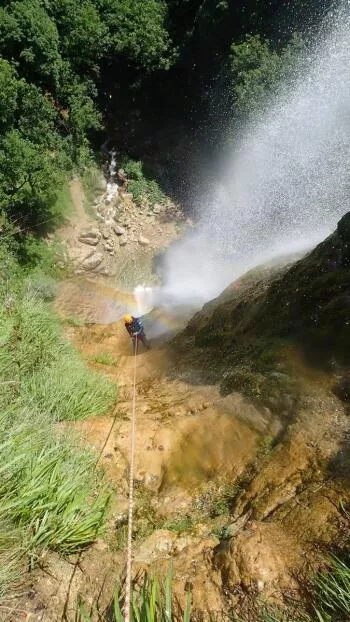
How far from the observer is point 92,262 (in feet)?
52.1

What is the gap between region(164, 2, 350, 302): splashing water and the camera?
559 inches

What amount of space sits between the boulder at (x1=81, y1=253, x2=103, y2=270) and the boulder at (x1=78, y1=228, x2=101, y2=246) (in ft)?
2.08

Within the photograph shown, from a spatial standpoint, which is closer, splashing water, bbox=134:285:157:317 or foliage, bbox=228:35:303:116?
foliage, bbox=228:35:303:116

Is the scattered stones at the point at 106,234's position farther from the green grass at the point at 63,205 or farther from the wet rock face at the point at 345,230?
the wet rock face at the point at 345,230

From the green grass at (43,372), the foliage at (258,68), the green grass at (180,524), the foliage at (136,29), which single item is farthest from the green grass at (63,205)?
the green grass at (180,524)

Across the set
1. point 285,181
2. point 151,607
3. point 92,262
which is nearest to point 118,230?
point 92,262

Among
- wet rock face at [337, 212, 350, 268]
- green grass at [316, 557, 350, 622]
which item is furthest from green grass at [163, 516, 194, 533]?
Answer: wet rock face at [337, 212, 350, 268]

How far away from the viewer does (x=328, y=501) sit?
2.96m

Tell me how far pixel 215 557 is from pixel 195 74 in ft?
66.4

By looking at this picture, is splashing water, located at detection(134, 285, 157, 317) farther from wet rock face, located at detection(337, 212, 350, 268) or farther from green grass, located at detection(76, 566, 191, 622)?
green grass, located at detection(76, 566, 191, 622)

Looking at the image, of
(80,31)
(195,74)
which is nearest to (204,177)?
(195,74)

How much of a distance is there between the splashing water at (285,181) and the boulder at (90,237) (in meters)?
3.02

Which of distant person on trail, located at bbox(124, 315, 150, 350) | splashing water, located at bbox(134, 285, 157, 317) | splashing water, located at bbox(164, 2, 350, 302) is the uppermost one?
splashing water, located at bbox(164, 2, 350, 302)

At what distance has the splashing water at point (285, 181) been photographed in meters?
14.2
